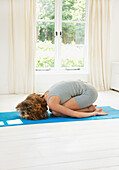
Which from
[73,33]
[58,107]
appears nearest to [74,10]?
[73,33]

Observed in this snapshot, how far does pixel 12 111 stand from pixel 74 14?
3.34m

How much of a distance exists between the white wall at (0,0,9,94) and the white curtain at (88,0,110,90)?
198cm

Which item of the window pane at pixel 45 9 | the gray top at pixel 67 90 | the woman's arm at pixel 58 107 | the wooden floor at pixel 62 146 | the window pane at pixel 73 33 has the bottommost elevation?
the wooden floor at pixel 62 146

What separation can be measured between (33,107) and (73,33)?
11.7 ft

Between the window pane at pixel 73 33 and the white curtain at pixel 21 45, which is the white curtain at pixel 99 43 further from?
the white curtain at pixel 21 45

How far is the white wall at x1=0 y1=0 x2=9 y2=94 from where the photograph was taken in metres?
5.69

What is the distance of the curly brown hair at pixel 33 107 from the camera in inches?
133

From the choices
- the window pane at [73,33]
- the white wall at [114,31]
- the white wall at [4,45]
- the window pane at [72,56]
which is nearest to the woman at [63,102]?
the white wall at [4,45]

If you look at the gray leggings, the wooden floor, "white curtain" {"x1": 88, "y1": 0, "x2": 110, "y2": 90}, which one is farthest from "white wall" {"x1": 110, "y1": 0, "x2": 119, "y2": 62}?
the wooden floor

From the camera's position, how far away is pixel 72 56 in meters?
6.52

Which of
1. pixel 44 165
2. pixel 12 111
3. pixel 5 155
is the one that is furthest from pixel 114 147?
pixel 12 111

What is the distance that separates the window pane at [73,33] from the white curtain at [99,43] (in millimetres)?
284

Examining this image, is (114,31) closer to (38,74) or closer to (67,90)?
(38,74)

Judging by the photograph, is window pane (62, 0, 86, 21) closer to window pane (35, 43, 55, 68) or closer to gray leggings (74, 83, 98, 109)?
window pane (35, 43, 55, 68)
